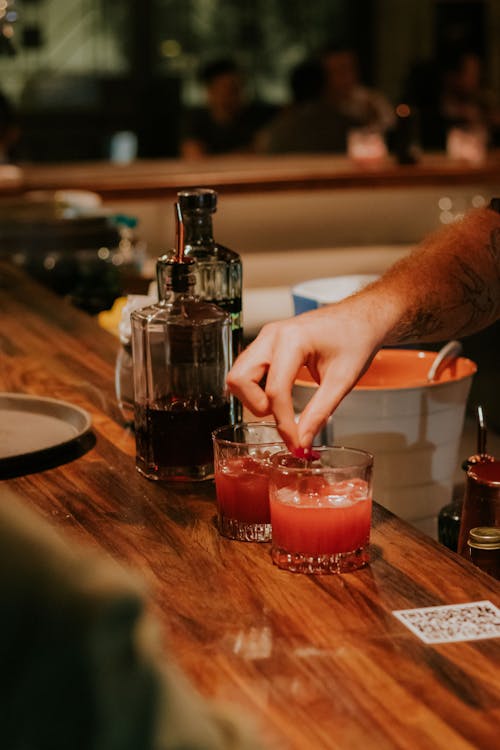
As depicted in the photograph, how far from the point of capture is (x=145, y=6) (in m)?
9.39

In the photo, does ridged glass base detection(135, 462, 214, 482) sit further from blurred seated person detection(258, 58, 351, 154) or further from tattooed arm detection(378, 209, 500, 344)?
blurred seated person detection(258, 58, 351, 154)

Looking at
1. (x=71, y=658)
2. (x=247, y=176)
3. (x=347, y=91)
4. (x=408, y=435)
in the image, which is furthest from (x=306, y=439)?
(x=347, y=91)

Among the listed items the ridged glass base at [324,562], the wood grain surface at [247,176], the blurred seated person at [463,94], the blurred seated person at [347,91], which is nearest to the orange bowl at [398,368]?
the ridged glass base at [324,562]

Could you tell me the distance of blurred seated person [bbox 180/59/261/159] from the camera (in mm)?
7695

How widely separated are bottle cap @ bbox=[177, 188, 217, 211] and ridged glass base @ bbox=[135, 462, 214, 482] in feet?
1.06

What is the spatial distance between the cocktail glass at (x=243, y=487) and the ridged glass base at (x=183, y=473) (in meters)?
0.15

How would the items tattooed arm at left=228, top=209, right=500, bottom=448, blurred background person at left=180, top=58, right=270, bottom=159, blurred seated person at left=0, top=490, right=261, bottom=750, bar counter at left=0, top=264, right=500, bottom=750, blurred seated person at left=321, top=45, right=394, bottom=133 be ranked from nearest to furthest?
blurred seated person at left=0, top=490, right=261, bottom=750, bar counter at left=0, top=264, right=500, bottom=750, tattooed arm at left=228, top=209, right=500, bottom=448, blurred seated person at left=321, top=45, right=394, bottom=133, blurred background person at left=180, top=58, right=270, bottom=159

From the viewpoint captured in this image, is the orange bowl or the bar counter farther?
the orange bowl

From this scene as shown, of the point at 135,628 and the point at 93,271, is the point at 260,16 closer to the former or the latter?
the point at 93,271

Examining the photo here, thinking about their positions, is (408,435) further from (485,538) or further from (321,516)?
(321,516)

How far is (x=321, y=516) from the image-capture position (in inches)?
42.3

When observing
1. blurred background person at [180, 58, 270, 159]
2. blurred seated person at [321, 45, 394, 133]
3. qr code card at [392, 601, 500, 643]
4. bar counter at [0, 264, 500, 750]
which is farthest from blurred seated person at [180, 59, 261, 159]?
qr code card at [392, 601, 500, 643]

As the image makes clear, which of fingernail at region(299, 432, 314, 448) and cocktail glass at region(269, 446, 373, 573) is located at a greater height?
fingernail at region(299, 432, 314, 448)

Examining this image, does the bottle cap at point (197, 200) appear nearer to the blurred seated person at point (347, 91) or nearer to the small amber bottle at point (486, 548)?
the small amber bottle at point (486, 548)
